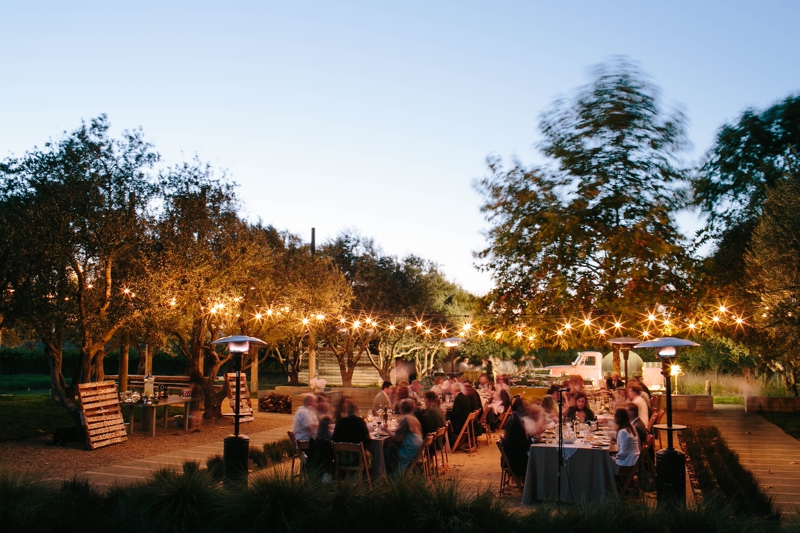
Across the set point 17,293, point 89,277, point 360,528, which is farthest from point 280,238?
point 360,528

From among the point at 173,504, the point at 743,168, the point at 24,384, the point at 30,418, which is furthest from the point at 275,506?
the point at 24,384

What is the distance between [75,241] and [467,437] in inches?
326

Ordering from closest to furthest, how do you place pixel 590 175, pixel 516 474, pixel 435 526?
pixel 435 526 → pixel 516 474 → pixel 590 175

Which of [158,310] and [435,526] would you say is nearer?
[435,526]

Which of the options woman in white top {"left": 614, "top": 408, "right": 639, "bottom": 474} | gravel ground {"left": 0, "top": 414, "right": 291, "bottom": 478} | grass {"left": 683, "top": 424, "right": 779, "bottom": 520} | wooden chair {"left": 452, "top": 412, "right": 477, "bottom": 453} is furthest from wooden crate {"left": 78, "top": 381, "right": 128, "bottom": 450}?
grass {"left": 683, "top": 424, "right": 779, "bottom": 520}

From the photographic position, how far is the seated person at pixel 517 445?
29.6ft

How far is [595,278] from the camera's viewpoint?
1267cm

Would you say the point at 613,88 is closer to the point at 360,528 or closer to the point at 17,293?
the point at 360,528

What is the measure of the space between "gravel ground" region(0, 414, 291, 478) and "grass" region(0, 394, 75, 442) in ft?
2.54

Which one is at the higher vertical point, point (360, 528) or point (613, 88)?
point (613, 88)

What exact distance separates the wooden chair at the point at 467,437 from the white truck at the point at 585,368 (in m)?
12.2

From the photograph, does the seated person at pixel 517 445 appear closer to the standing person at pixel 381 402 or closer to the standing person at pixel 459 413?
the standing person at pixel 459 413

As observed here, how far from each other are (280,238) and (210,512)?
21779 millimetres

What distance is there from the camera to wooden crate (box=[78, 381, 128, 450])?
12852 millimetres
